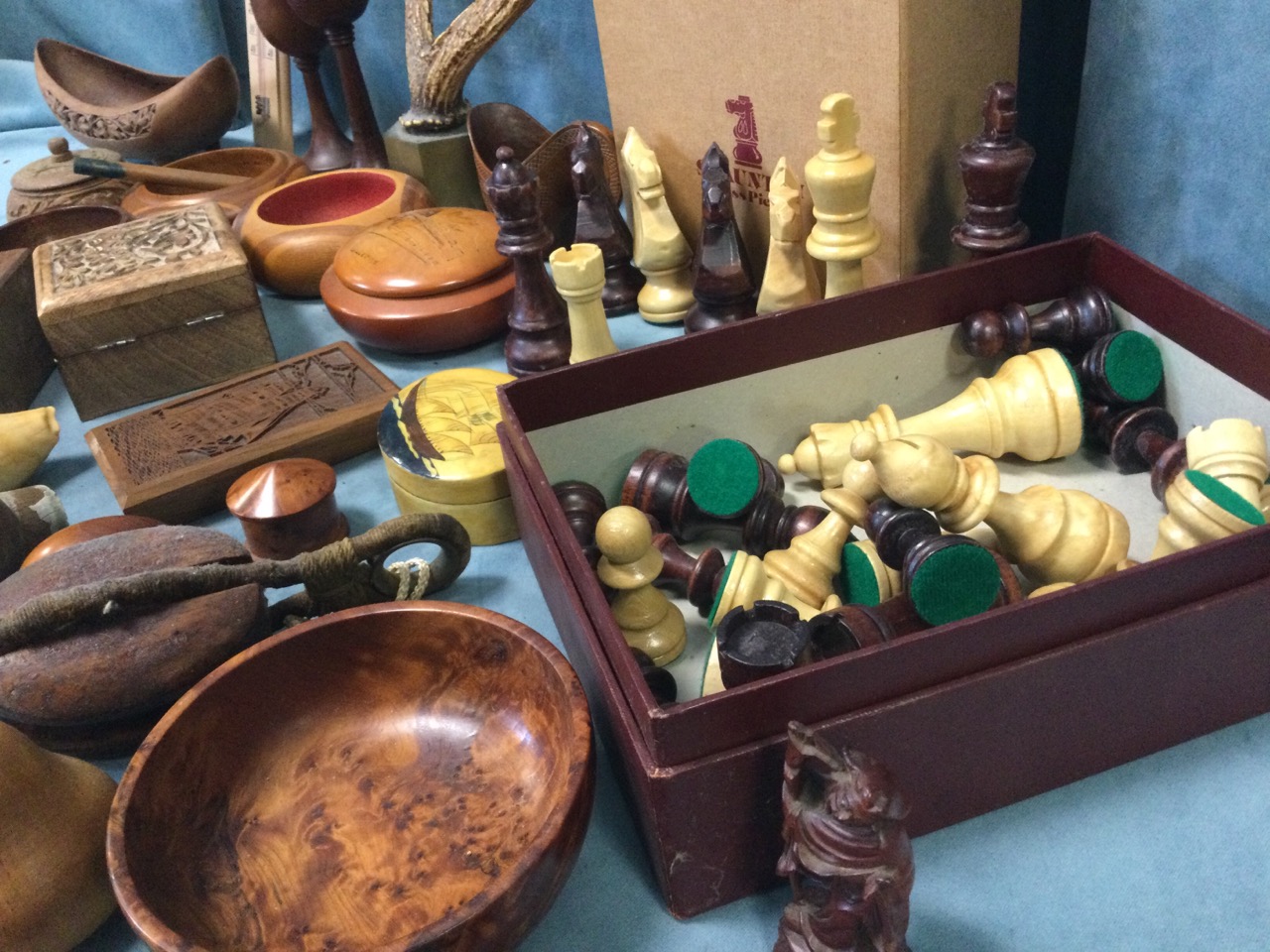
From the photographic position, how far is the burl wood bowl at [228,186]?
1751 millimetres

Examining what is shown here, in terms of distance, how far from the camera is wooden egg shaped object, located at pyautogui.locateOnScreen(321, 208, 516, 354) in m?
1.32

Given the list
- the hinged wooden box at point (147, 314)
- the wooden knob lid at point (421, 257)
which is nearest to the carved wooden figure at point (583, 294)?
the wooden knob lid at point (421, 257)

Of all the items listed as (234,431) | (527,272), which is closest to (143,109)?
(234,431)

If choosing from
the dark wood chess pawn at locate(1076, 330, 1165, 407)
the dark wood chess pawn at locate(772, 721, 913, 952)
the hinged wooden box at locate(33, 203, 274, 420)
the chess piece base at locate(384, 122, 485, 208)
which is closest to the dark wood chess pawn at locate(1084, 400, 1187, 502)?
the dark wood chess pawn at locate(1076, 330, 1165, 407)

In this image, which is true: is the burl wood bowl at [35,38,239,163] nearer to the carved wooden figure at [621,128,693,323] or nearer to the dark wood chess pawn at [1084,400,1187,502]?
the carved wooden figure at [621,128,693,323]

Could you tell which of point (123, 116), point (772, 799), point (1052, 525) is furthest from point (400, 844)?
point (123, 116)

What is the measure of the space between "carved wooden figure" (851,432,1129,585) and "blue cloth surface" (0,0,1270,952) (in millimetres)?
150

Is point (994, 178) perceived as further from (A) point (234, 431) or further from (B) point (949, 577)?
(A) point (234, 431)

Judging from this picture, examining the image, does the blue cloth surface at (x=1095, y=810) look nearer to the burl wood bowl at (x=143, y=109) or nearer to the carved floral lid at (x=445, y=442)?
the carved floral lid at (x=445, y=442)

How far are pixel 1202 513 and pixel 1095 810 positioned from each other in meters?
0.22

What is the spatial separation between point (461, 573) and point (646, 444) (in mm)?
219

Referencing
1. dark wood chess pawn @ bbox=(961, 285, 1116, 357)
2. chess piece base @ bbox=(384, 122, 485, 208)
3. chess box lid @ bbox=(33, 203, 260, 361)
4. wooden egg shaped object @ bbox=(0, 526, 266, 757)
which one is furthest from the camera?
chess piece base @ bbox=(384, 122, 485, 208)

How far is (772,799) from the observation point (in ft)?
2.00

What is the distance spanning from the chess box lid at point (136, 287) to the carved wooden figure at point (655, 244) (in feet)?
1.66
